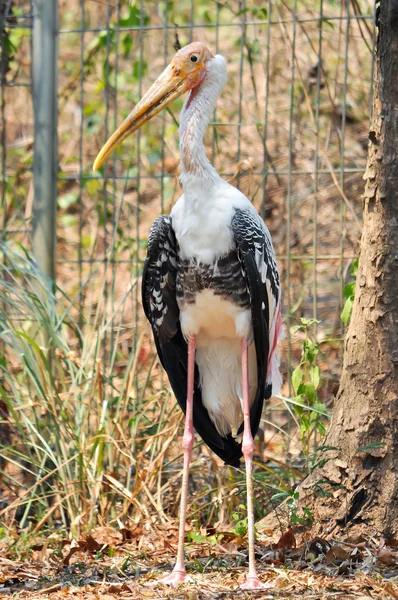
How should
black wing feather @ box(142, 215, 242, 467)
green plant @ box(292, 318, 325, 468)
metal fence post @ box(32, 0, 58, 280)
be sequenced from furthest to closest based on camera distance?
metal fence post @ box(32, 0, 58, 280), green plant @ box(292, 318, 325, 468), black wing feather @ box(142, 215, 242, 467)

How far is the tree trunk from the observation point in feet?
14.3

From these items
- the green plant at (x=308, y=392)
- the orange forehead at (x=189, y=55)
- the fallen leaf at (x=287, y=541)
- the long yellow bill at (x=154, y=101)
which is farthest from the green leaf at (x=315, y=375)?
the orange forehead at (x=189, y=55)

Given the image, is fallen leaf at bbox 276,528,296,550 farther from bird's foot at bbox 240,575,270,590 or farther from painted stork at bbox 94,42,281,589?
bird's foot at bbox 240,575,270,590

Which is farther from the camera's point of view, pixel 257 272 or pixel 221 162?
pixel 221 162

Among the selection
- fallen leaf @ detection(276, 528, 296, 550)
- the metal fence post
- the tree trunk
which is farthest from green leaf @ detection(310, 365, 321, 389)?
the metal fence post

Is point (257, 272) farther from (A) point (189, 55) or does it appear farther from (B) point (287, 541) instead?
(B) point (287, 541)

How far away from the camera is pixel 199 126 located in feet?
14.6

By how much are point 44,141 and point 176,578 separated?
10.3ft

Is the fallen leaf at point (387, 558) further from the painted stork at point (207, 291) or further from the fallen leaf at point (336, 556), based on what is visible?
the painted stork at point (207, 291)

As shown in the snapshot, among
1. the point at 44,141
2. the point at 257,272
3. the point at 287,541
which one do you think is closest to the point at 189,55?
the point at 257,272

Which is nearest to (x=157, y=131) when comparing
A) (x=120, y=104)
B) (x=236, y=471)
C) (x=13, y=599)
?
(x=120, y=104)

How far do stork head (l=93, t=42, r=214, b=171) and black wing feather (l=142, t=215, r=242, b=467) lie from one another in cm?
53

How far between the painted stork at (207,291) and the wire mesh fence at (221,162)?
0.59 meters

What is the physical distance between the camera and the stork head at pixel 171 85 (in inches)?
181
